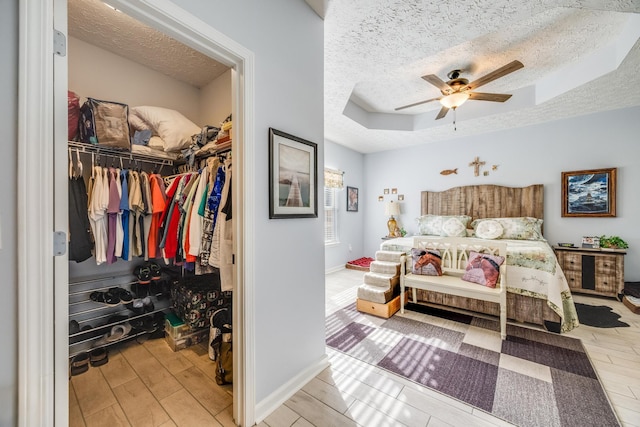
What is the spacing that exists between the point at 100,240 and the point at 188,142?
3.63ft

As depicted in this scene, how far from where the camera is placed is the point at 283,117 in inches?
64.6

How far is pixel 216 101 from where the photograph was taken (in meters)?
2.67

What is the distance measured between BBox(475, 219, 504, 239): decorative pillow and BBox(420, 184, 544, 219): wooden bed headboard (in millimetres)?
469

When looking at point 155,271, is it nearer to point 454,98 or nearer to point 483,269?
point 483,269

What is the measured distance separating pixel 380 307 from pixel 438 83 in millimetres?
2545

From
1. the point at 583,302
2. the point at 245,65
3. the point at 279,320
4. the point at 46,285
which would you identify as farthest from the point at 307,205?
the point at 583,302

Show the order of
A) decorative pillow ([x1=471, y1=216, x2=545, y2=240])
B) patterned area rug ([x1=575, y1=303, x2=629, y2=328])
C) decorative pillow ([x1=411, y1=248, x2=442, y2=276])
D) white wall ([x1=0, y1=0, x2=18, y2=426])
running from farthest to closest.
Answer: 1. decorative pillow ([x1=471, y1=216, x2=545, y2=240])
2. decorative pillow ([x1=411, y1=248, x2=442, y2=276])
3. patterned area rug ([x1=575, y1=303, x2=629, y2=328])
4. white wall ([x1=0, y1=0, x2=18, y2=426])

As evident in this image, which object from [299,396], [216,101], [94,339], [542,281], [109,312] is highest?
[216,101]

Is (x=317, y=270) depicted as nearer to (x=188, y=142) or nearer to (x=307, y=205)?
(x=307, y=205)

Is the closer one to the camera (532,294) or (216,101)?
(532,294)

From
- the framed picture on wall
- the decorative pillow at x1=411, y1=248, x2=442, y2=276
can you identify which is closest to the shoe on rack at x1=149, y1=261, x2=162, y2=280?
the decorative pillow at x1=411, y1=248, x2=442, y2=276

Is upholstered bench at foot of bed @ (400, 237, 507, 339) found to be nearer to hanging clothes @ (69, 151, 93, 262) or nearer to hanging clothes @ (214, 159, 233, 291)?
hanging clothes @ (214, 159, 233, 291)

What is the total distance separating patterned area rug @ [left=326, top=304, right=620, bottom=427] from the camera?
61.1 inches

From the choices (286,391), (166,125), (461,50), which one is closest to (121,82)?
(166,125)
